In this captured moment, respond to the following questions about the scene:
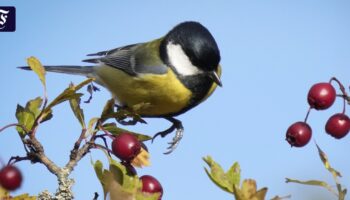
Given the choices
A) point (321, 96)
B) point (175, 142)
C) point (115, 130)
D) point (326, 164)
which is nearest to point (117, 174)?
point (115, 130)

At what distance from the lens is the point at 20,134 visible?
6.84 feet

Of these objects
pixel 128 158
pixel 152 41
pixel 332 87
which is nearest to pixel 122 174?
pixel 128 158

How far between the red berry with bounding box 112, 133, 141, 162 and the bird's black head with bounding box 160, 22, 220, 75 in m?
1.66

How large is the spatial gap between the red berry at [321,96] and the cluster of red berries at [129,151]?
27.6 inches

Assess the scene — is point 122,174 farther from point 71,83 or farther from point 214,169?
point 71,83

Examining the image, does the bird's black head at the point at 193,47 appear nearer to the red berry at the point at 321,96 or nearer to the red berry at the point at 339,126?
the red berry at the point at 321,96

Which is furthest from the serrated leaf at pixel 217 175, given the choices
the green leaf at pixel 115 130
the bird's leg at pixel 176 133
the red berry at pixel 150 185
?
the bird's leg at pixel 176 133

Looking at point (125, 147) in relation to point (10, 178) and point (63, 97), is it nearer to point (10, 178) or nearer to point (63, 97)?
point (63, 97)

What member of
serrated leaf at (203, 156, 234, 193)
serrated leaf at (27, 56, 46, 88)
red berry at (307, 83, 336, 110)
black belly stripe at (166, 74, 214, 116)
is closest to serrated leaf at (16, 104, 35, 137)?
serrated leaf at (27, 56, 46, 88)

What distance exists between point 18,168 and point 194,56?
221 centimetres

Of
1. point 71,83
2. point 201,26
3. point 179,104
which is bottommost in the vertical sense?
point 179,104

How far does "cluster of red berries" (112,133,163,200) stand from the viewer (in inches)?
80.3

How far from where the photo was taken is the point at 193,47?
383 cm

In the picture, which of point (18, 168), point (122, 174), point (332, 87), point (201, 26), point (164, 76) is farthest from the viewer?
point (164, 76)
